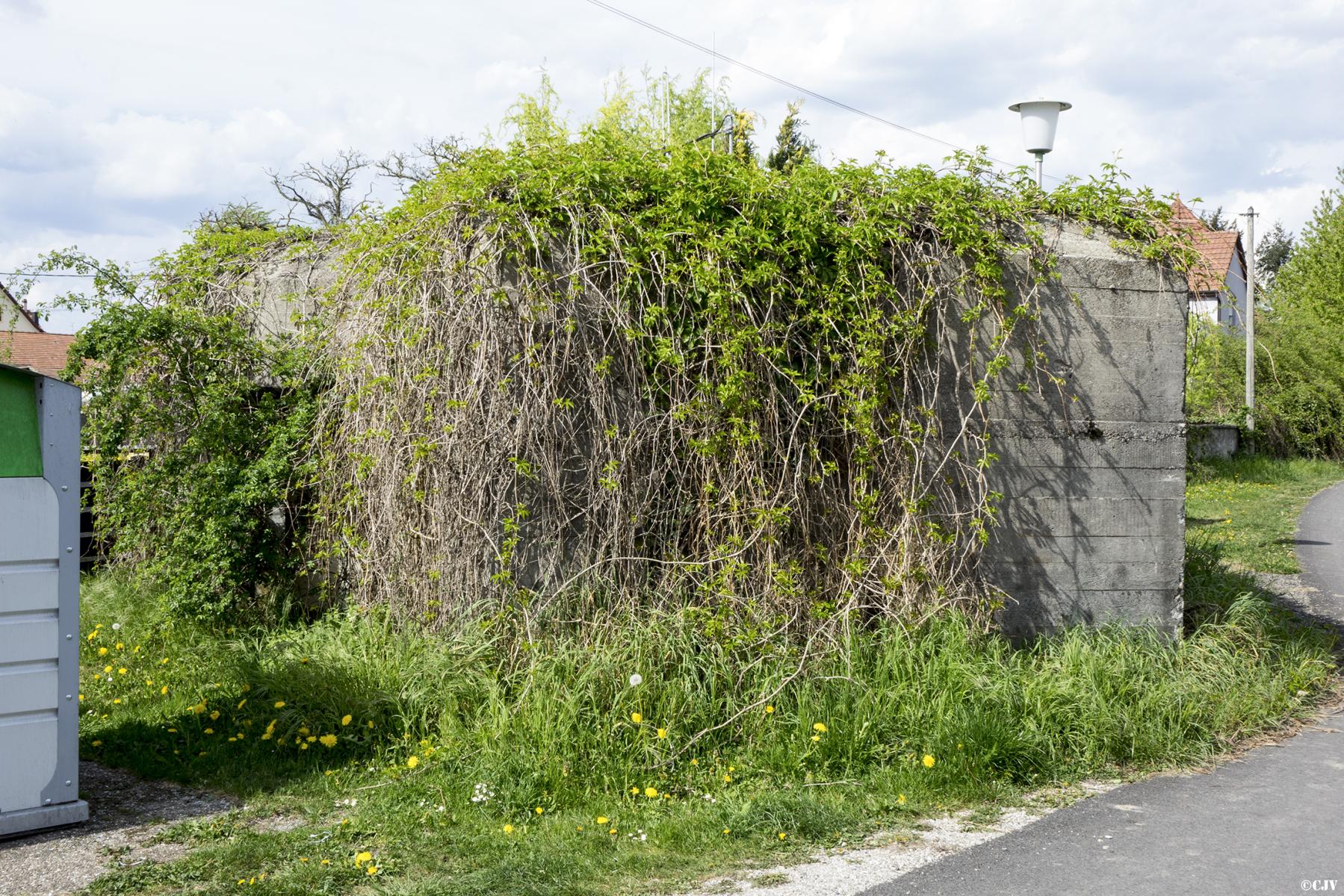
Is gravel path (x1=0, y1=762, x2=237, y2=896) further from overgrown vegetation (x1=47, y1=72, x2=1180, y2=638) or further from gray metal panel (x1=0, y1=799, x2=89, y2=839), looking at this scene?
overgrown vegetation (x1=47, y1=72, x2=1180, y2=638)

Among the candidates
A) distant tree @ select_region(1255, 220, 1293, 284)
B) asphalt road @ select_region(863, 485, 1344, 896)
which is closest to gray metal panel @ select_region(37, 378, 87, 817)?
asphalt road @ select_region(863, 485, 1344, 896)

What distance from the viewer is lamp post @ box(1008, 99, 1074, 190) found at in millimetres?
7266

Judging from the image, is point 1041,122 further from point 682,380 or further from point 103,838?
point 103,838

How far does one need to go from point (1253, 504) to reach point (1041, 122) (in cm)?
1290

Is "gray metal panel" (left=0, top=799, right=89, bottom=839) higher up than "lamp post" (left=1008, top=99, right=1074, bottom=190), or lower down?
lower down

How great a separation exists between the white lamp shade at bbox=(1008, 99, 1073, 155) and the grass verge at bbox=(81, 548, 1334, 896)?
3.45 metres

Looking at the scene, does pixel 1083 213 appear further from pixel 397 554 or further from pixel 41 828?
pixel 41 828

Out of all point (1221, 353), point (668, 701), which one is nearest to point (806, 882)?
point (668, 701)

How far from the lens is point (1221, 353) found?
2647 cm

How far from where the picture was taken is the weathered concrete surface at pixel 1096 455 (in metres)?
6.19

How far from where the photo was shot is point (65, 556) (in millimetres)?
4586

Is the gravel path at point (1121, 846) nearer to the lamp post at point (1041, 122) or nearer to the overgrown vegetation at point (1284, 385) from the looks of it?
the lamp post at point (1041, 122)

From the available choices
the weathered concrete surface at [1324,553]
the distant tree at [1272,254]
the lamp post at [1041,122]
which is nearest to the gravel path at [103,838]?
the lamp post at [1041,122]

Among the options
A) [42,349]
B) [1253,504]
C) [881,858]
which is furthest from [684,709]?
[42,349]
